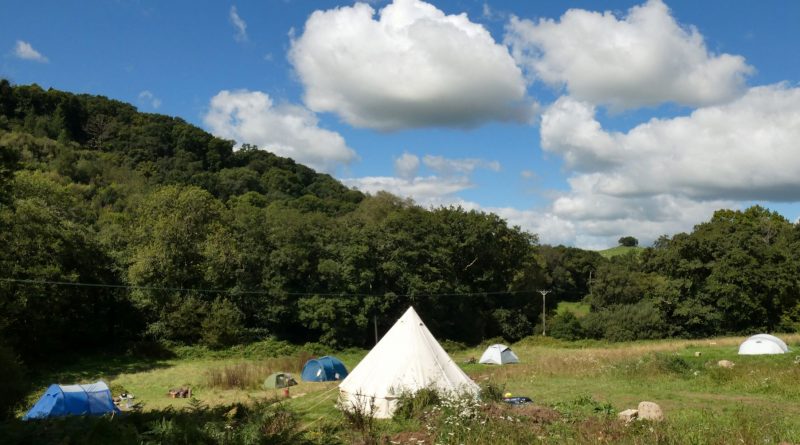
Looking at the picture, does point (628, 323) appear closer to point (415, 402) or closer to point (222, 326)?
point (222, 326)

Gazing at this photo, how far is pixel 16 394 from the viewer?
1317cm

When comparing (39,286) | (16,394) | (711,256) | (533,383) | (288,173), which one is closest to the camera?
(16,394)

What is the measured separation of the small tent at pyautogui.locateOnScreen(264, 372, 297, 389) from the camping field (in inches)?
19.4

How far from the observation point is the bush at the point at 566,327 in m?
50.0

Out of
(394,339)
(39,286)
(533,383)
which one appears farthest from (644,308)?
(39,286)

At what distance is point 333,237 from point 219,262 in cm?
886

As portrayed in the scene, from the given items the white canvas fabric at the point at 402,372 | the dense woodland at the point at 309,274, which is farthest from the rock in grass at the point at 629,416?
the dense woodland at the point at 309,274

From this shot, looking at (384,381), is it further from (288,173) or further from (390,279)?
(288,173)

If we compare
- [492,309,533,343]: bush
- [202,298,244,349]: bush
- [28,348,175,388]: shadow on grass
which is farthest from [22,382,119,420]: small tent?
[492,309,533,343]: bush

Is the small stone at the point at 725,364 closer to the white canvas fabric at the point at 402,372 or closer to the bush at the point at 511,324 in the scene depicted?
the white canvas fabric at the point at 402,372

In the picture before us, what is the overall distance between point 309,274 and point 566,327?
24.3 metres

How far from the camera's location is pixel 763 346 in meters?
25.3

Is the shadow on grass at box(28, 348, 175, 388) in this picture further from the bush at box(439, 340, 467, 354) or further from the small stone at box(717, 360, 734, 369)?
the small stone at box(717, 360, 734, 369)

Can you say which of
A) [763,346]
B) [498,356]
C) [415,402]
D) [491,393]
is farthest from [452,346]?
[415,402]
